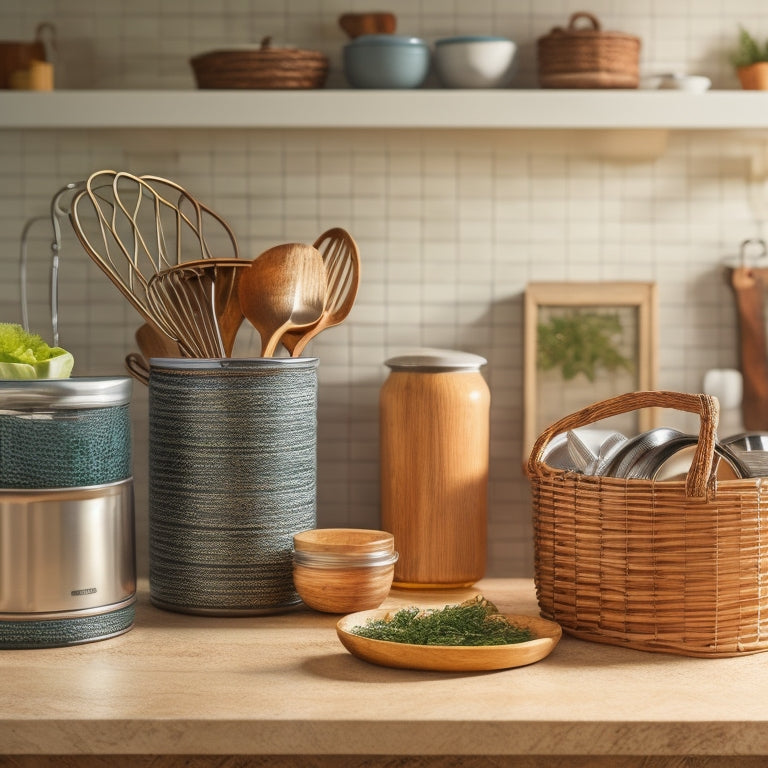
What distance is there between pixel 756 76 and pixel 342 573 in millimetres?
893

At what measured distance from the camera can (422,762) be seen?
2.79ft

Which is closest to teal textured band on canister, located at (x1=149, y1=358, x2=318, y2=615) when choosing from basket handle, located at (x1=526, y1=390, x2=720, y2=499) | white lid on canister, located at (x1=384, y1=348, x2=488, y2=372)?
white lid on canister, located at (x1=384, y1=348, x2=488, y2=372)

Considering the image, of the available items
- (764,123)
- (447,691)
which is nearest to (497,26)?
(764,123)

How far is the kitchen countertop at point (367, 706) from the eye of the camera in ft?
2.69

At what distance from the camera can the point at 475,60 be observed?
132 cm

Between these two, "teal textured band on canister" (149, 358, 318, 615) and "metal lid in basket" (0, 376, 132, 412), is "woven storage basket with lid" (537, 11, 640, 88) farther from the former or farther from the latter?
"metal lid in basket" (0, 376, 132, 412)

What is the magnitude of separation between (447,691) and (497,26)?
979mm

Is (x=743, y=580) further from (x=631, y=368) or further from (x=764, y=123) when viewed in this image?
(x=764, y=123)

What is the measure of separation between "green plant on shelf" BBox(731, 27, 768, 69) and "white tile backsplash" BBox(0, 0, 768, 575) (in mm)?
39

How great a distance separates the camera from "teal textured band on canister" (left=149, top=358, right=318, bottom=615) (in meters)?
1.12

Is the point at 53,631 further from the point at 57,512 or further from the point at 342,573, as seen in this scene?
the point at 342,573

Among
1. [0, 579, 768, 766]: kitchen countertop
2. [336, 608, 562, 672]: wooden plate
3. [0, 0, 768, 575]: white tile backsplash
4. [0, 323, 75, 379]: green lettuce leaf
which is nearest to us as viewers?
[0, 579, 768, 766]: kitchen countertop

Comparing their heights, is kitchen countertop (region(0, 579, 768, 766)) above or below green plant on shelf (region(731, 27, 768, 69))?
below

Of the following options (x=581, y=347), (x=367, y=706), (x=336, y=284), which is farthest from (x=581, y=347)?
(x=367, y=706)
